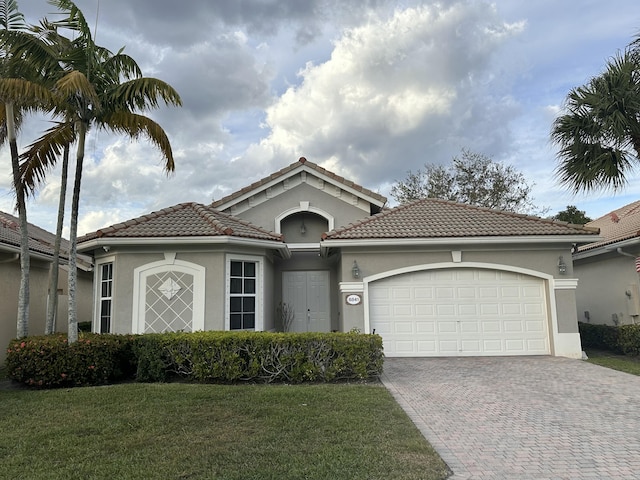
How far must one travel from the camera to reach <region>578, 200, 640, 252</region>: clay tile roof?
44.9ft

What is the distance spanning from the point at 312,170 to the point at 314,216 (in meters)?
1.73

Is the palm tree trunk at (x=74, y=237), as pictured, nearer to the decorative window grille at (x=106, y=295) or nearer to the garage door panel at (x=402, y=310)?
the decorative window grille at (x=106, y=295)

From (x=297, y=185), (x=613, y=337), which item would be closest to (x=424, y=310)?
(x=613, y=337)

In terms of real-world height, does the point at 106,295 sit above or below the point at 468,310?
above

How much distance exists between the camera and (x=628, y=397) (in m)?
7.74

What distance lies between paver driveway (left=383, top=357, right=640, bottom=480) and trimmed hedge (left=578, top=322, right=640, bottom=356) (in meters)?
2.65

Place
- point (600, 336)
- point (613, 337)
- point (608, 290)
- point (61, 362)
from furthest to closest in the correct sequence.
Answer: point (608, 290) < point (600, 336) < point (613, 337) < point (61, 362)

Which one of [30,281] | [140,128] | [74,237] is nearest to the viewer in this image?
[74,237]

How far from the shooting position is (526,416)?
6.64 metres

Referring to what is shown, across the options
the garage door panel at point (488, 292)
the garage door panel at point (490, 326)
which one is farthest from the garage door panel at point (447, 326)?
the garage door panel at point (488, 292)

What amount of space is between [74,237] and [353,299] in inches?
281

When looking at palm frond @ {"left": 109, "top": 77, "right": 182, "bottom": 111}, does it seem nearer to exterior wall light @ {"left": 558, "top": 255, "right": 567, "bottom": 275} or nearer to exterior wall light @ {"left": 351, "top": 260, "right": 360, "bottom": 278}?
exterior wall light @ {"left": 351, "top": 260, "right": 360, "bottom": 278}

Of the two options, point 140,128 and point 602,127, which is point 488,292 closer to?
point 602,127

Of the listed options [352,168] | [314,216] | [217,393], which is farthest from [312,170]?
[217,393]
